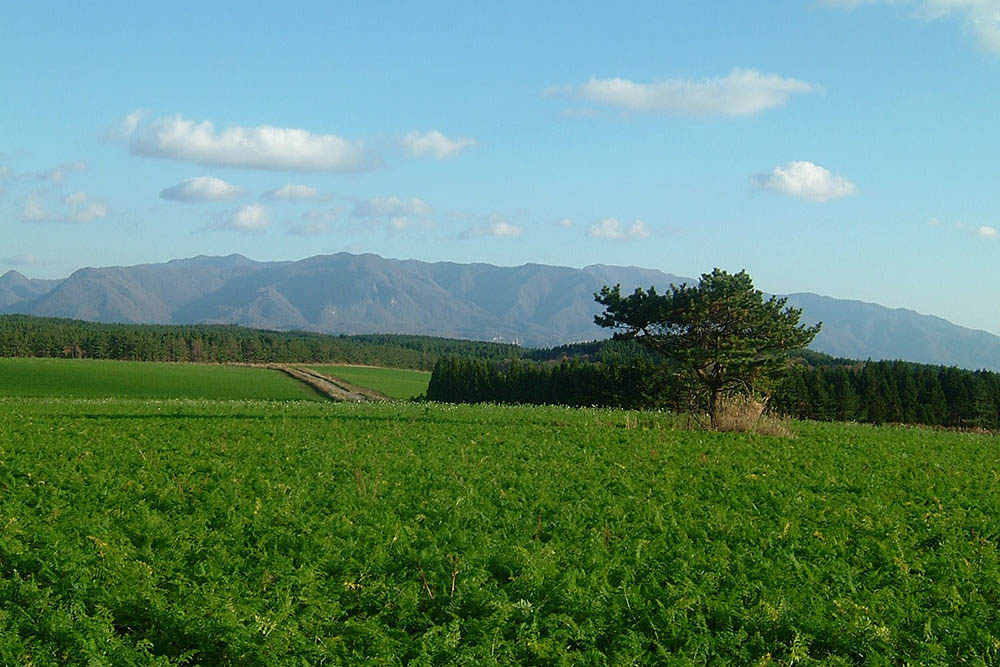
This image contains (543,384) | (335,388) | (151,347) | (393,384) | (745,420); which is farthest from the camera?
(151,347)

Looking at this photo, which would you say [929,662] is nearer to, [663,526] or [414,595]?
[663,526]

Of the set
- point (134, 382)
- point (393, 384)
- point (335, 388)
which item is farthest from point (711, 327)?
point (393, 384)

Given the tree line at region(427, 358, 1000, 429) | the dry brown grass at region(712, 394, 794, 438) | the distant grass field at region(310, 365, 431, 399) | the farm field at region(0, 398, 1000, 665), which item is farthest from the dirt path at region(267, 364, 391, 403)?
the farm field at region(0, 398, 1000, 665)

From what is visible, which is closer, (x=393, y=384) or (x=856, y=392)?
(x=856, y=392)

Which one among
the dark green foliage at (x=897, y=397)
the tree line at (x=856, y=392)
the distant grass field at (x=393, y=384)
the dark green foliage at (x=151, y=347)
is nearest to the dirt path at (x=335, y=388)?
the distant grass field at (x=393, y=384)

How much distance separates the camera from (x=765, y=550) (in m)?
10.5

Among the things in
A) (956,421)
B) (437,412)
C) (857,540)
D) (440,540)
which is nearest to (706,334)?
(437,412)

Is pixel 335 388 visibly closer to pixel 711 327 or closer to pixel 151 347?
pixel 151 347

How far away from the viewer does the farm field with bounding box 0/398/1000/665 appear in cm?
746

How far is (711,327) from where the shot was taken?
42.4 metres

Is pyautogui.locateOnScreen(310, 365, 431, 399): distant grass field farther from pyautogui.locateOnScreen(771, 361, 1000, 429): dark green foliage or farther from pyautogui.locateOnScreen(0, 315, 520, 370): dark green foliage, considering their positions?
pyautogui.locateOnScreen(771, 361, 1000, 429): dark green foliage

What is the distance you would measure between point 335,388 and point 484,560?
307ft

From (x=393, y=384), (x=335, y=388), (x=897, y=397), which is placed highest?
(x=897, y=397)

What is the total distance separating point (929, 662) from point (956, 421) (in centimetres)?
9793
